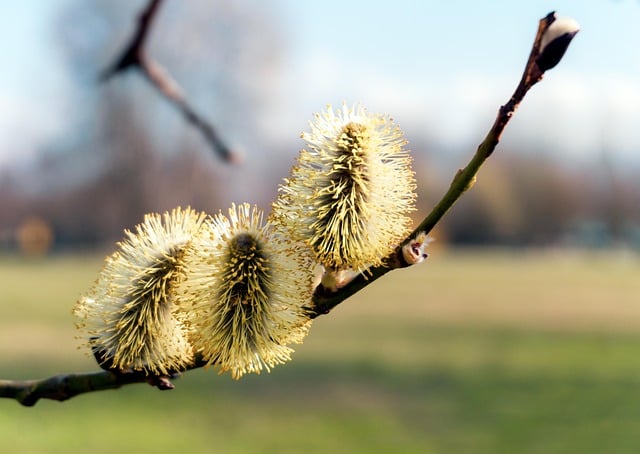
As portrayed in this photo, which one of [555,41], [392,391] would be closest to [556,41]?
[555,41]

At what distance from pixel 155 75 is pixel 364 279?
112cm

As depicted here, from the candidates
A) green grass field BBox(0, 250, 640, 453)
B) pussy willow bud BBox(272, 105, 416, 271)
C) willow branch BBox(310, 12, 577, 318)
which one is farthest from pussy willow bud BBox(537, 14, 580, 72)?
green grass field BBox(0, 250, 640, 453)

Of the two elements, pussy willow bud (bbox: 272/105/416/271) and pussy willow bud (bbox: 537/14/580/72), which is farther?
pussy willow bud (bbox: 272/105/416/271)

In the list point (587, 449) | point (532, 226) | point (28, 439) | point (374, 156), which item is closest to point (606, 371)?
point (587, 449)

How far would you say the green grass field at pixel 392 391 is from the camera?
9.71m

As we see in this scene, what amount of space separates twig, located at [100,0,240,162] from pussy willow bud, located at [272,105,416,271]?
2.55 feet

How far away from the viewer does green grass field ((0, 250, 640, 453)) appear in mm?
9711

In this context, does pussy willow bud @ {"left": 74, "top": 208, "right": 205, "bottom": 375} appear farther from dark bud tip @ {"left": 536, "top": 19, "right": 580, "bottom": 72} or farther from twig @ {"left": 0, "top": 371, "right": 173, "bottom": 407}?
dark bud tip @ {"left": 536, "top": 19, "right": 580, "bottom": 72}

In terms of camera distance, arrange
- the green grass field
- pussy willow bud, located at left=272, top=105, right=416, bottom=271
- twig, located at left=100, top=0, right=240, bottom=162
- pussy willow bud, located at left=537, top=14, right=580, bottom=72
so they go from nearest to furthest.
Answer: pussy willow bud, located at left=537, top=14, right=580, bottom=72 → pussy willow bud, located at left=272, top=105, right=416, bottom=271 → twig, located at left=100, top=0, right=240, bottom=162 → the green grass field

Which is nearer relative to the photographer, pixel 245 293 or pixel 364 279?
pixel 364 279

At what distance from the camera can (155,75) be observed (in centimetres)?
179

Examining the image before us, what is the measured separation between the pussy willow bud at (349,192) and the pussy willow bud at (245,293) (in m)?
0.04

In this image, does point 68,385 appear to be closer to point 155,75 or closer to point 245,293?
point 245,293

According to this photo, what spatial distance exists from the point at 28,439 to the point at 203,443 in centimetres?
224
